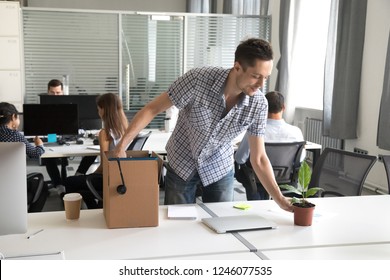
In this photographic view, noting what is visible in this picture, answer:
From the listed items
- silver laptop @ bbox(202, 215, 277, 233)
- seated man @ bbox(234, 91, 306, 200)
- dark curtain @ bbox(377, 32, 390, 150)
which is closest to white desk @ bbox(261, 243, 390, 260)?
silver laptop @ bbox(202, 215, 277, 233)

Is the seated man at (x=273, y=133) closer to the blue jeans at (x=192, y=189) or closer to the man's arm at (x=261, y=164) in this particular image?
the blue jeans at (x=192, y=189)

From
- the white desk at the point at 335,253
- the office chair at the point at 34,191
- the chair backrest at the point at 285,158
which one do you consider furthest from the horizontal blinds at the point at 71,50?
the white desk at the point at 335,253

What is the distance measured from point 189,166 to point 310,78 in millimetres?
4398

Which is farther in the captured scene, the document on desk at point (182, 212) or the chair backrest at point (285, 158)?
the chair backrest at point (285, 158)

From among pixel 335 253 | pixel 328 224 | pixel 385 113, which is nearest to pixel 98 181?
pixel 328 224

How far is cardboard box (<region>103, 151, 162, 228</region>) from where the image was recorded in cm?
173

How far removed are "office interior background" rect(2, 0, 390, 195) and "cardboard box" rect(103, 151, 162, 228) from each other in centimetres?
314

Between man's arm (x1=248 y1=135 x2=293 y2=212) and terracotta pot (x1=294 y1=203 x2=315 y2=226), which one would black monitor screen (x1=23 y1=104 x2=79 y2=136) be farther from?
terracotta pot (x1=294 y1=203 x2=315 y2=226)

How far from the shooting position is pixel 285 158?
312 cm

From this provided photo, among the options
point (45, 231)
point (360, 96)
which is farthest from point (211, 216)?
point (360, 96)

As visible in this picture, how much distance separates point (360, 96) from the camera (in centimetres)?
463

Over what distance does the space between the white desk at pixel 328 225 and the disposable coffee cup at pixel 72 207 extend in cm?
62

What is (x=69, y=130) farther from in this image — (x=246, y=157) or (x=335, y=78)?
(x=335, y=78)

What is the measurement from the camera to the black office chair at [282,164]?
306 cm
